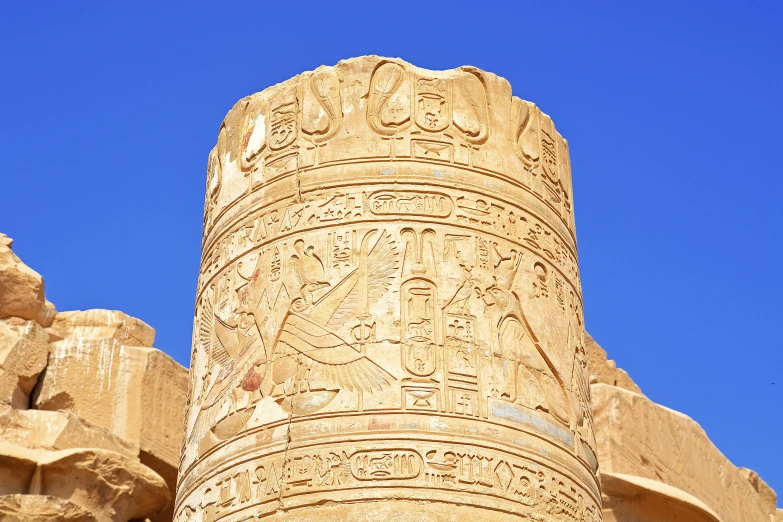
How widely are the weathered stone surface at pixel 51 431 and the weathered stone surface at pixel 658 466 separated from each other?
454 centimetres

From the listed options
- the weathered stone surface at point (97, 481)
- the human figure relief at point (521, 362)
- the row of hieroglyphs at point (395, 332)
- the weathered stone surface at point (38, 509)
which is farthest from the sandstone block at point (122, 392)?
the human figure relief at point (521, 362)

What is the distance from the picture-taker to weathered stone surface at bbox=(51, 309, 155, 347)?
12.6m

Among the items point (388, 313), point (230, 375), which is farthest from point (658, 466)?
point (230, 375)

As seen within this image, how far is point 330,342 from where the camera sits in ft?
24.5

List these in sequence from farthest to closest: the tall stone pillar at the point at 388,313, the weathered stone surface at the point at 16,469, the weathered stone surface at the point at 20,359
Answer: the weathered stone surface at the point at 20,359 → the weathered stone surface at the point at 16,469 → the tall stone pillar at the point at 388,313

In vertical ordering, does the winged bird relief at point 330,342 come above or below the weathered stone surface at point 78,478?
below

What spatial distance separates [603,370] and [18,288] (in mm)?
6125

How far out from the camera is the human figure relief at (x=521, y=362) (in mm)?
7555

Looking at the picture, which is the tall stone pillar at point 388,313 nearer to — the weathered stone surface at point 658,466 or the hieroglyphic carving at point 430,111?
the hieroglyphic carving at point 430,111

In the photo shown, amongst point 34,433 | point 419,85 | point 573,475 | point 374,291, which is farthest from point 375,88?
point 34,433

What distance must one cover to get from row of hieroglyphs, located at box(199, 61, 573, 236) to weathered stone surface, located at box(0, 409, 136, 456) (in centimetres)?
329

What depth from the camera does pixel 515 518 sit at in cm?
707

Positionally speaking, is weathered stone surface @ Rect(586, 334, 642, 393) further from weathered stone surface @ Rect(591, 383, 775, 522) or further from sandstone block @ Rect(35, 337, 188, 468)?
sandstone block @ Rect(35, 337, 188, 468)

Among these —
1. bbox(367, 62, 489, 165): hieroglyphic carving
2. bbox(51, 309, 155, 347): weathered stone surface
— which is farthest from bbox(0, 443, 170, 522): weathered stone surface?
bbox(367, 62, 489, 165): hieroglyphic carving
